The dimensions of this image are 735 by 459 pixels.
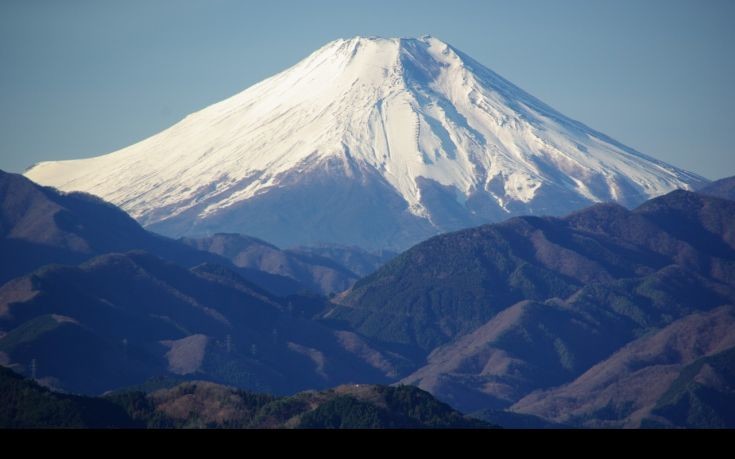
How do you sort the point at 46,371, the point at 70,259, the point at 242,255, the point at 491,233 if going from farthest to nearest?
the point at 242,255 → the point at 491,233 → the point at 70,259 → the point at 46,371

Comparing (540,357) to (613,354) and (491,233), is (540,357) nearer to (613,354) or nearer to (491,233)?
(613,354)

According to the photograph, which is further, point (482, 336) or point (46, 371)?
point (482, 336)

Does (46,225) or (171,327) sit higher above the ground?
(46,225)

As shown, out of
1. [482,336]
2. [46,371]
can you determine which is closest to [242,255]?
[482,336]
